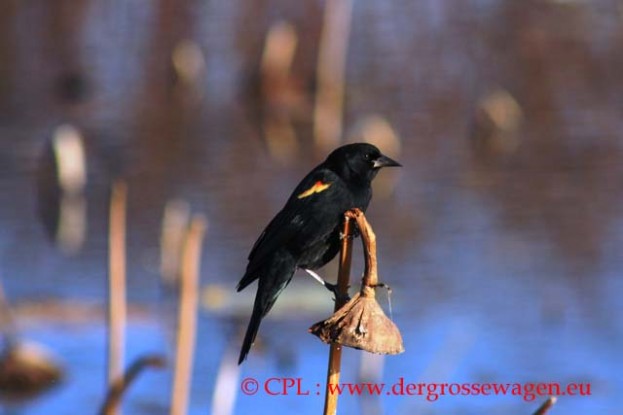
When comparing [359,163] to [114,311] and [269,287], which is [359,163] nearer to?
[269,287]

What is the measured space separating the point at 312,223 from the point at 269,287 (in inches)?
7.5

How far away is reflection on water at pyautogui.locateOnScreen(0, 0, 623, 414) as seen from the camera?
542cm

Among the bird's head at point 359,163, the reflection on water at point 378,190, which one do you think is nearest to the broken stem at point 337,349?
the bird's head at point 359,163

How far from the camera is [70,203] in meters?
7.09

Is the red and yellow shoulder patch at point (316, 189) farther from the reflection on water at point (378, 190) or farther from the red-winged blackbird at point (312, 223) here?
the reflection on water at point (378, 190)

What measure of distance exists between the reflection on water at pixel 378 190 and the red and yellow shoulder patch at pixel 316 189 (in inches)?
54.2

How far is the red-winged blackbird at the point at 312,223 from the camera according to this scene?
3.44m

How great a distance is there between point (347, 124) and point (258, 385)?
3546mm

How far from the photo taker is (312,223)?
346 centimetres

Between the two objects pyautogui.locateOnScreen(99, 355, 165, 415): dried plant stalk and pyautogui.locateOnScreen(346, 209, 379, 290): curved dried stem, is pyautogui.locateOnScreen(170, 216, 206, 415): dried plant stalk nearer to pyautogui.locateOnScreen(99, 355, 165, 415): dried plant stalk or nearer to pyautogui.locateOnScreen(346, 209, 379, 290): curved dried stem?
pyautogui.locateOnScreen(99, 355, 165, 415): dried plant stalk

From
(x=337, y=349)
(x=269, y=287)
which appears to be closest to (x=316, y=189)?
(x=269, y=287)

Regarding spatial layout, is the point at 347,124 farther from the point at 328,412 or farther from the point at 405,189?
the point at 328,412

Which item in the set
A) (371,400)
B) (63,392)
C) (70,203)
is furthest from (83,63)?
(371,400)

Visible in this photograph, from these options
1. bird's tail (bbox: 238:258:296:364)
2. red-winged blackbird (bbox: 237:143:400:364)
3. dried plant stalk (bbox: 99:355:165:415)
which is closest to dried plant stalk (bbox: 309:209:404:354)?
dried plant stalk (bbox: 99:355:165:415)
